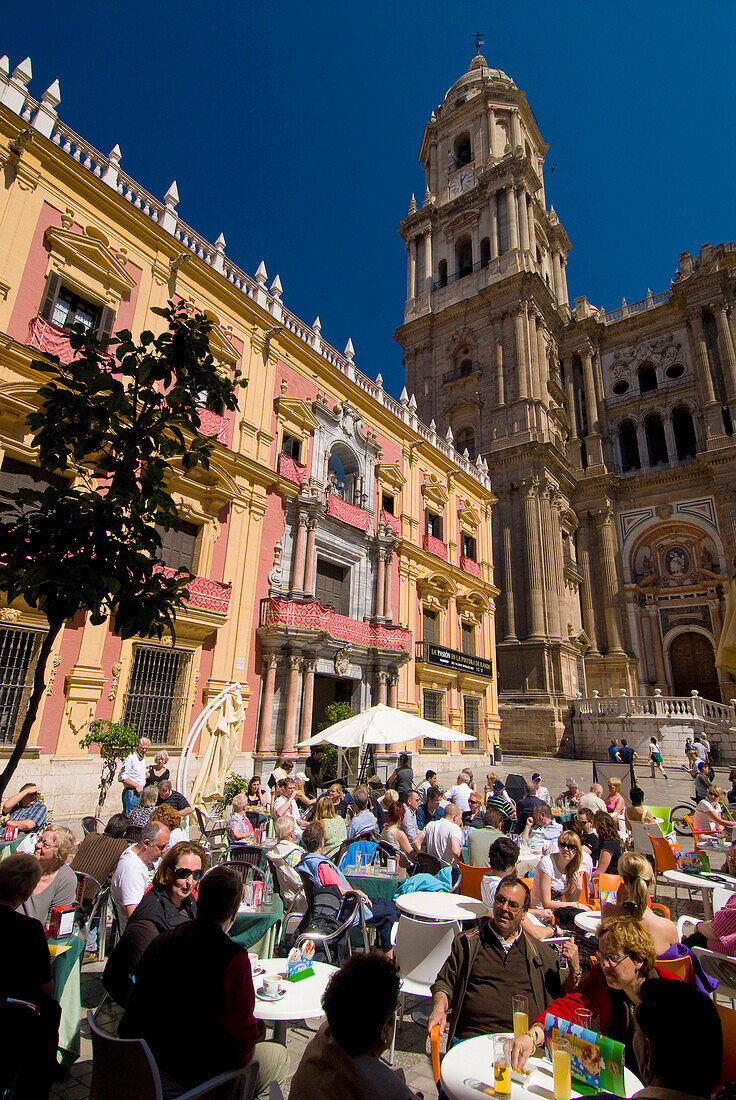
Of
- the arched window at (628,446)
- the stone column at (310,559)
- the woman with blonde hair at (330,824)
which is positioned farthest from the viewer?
the arched window at (628,446)

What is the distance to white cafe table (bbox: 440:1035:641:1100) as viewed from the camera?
7.92 feet

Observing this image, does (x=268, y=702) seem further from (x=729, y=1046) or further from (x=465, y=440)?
(x=465, y=440)

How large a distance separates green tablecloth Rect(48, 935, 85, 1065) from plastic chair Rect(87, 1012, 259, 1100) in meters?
1.43

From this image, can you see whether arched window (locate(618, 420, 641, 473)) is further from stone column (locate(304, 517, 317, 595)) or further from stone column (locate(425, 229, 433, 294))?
stone column (locate(304, 517, 317, 595))

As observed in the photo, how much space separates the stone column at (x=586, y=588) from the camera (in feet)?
105

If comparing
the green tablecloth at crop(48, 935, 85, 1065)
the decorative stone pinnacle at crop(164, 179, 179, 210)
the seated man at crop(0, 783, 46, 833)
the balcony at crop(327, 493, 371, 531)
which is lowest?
the green tablecloth at crop(48, 935, 85, 1065)

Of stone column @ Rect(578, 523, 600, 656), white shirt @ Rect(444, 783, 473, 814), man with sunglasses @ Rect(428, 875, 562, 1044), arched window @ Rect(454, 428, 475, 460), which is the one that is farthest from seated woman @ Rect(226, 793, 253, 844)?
arched window @ Rect(454, 428, 475, 460)

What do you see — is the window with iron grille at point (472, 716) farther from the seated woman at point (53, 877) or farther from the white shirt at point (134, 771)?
the seated woman at point (53, 877)

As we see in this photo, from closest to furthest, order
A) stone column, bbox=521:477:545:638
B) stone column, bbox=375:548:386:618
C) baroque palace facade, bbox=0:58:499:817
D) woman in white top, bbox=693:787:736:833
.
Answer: woman in white top, bbox=693:787:736:833 → baroque palace facade, bbox=0:58:499:817 → stone column, bbox=375:548:386:618 → stone column, bbox=521:477:545:638

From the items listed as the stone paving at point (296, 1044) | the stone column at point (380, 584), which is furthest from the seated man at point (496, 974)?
the stone column at point (380, 584)

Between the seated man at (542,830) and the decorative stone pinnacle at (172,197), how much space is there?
16.5 m

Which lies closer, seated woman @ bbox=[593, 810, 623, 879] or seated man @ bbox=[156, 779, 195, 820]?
seated woman @ bbox=[593, 810, 623, 879]

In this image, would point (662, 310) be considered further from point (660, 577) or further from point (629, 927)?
point (629, 927)

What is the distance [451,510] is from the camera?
24.9 metres
